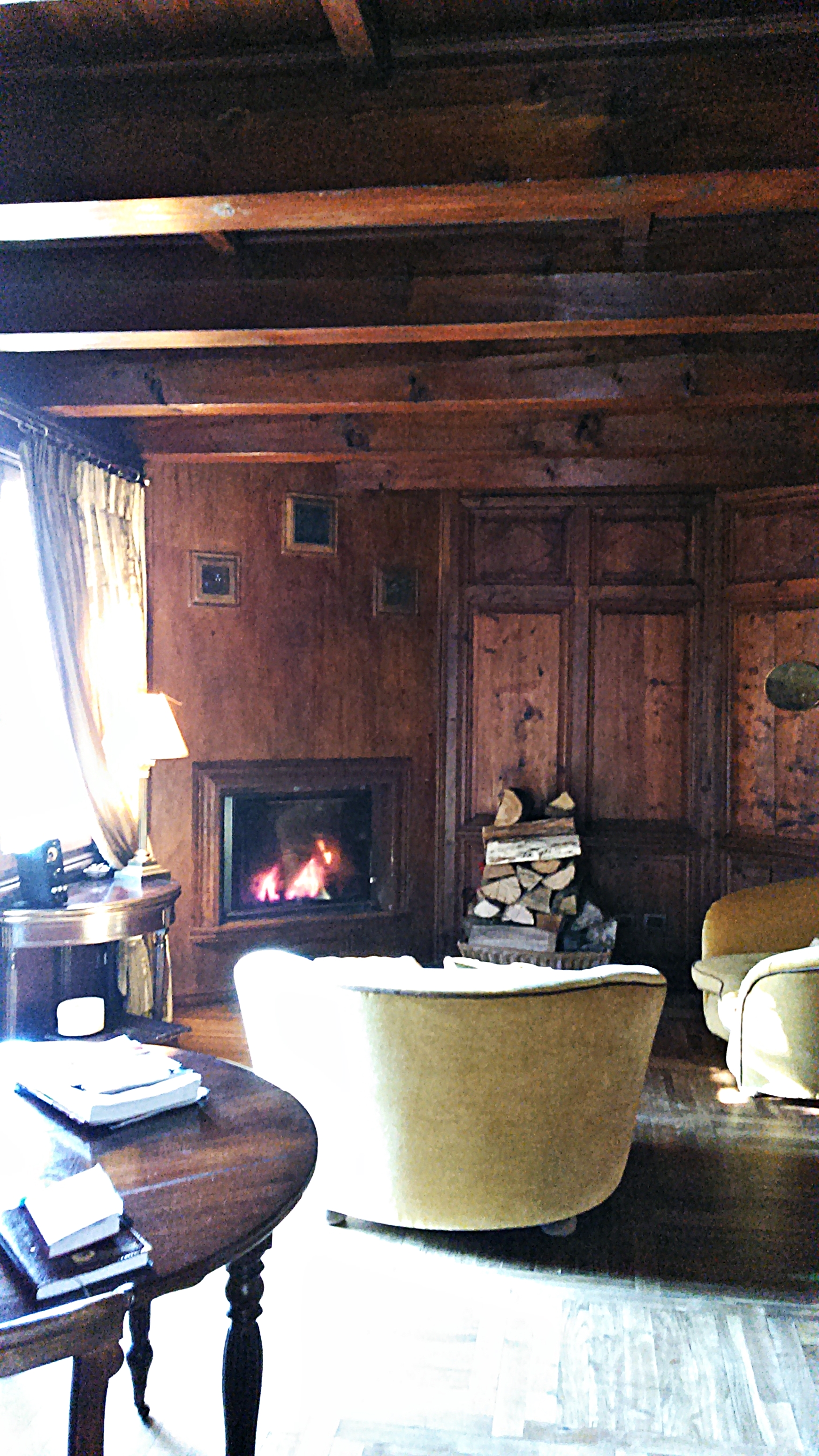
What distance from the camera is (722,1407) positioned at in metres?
2.28

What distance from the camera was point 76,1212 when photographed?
1556mm

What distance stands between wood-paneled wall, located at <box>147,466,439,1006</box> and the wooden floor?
246cm

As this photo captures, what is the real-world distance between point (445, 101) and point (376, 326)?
1021 millimetres

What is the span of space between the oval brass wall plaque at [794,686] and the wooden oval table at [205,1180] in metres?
3.84

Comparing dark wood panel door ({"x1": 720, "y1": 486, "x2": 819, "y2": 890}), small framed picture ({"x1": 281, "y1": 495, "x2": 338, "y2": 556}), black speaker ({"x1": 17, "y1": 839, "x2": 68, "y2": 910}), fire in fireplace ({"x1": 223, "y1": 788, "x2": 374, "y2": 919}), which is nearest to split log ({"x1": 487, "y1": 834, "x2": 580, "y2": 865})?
fire in fireplace ({"x1": 223, "y1": 788, "x2": 374, "y2": 919})

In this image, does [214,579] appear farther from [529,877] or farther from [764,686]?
[764,686]

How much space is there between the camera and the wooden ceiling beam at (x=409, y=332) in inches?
130

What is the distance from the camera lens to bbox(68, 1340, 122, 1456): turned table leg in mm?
1499

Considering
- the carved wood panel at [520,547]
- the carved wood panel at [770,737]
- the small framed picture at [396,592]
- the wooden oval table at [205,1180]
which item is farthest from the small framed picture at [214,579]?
the wooden oval table at [205,1180]

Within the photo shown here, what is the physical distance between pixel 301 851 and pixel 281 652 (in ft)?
3.41

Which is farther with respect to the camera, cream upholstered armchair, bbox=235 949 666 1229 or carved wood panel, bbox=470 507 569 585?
carved wood panel, bbox=470 507 569 585

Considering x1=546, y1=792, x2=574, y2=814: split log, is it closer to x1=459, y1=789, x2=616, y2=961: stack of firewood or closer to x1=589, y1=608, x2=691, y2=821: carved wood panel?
x1=459, y1=789, x2=616, y2=961: stack of firewood

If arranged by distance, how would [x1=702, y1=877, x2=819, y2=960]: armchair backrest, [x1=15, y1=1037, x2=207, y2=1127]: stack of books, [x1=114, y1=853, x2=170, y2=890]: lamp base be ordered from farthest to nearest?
[x1=702, y1=877, x2=819, y2=960]: armchair backrest, [x1=114, y1=853, x2=170, y2=890]: lamp base, [x1=15, y1=1037, x2=207, y2=1127]: stack of books

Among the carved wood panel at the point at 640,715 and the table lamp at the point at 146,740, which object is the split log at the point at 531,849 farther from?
the table lamp at the point at 146,740
